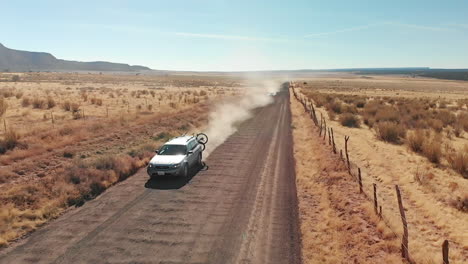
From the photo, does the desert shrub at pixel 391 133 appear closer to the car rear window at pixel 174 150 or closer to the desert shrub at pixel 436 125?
the desert shrub at pixel 436 125

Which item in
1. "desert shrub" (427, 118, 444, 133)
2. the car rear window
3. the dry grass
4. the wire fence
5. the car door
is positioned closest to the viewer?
the wire fence

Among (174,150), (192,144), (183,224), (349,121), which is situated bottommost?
(183,224)

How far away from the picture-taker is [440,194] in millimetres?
12625

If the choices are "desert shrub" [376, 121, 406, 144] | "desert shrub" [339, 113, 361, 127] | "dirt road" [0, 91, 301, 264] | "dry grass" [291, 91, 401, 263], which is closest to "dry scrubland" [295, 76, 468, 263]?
"desert shrub" [376, 121, 406, 144]

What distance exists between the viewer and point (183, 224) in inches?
417

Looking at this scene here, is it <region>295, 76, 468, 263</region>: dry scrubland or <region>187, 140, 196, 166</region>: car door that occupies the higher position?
<region>187, 140, 196, 166</region>: car door

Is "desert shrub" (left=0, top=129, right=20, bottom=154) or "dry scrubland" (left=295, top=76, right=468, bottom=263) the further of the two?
"desert shrub" (left=0, top=129, right=20, bottom=154)

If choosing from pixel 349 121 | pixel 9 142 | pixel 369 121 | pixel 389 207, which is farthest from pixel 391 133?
pixel 9 142

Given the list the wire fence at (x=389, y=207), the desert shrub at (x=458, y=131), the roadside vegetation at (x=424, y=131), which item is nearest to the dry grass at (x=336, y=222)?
the wire fence at (x=389, y=207)

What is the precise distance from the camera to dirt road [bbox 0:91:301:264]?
8781 mm

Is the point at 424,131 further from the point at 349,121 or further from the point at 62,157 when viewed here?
the point at 62,157

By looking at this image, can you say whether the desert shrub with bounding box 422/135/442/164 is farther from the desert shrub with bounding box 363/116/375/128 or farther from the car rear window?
the car rear window

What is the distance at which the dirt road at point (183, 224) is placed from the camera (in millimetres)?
8781

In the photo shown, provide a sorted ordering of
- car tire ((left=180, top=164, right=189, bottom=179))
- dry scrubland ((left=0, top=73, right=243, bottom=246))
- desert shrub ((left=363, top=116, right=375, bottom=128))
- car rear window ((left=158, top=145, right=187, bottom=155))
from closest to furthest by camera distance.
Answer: dry scrubland ((left=0, top=73, right=243, bottom=246)) < car tire ((left=180, top=164, right=189, bottom=179)) < car rear window ((left=158, top=145, right=187, bottom=155)) < desert shrub ((left=363, top=116, right=375, bottom=128))
